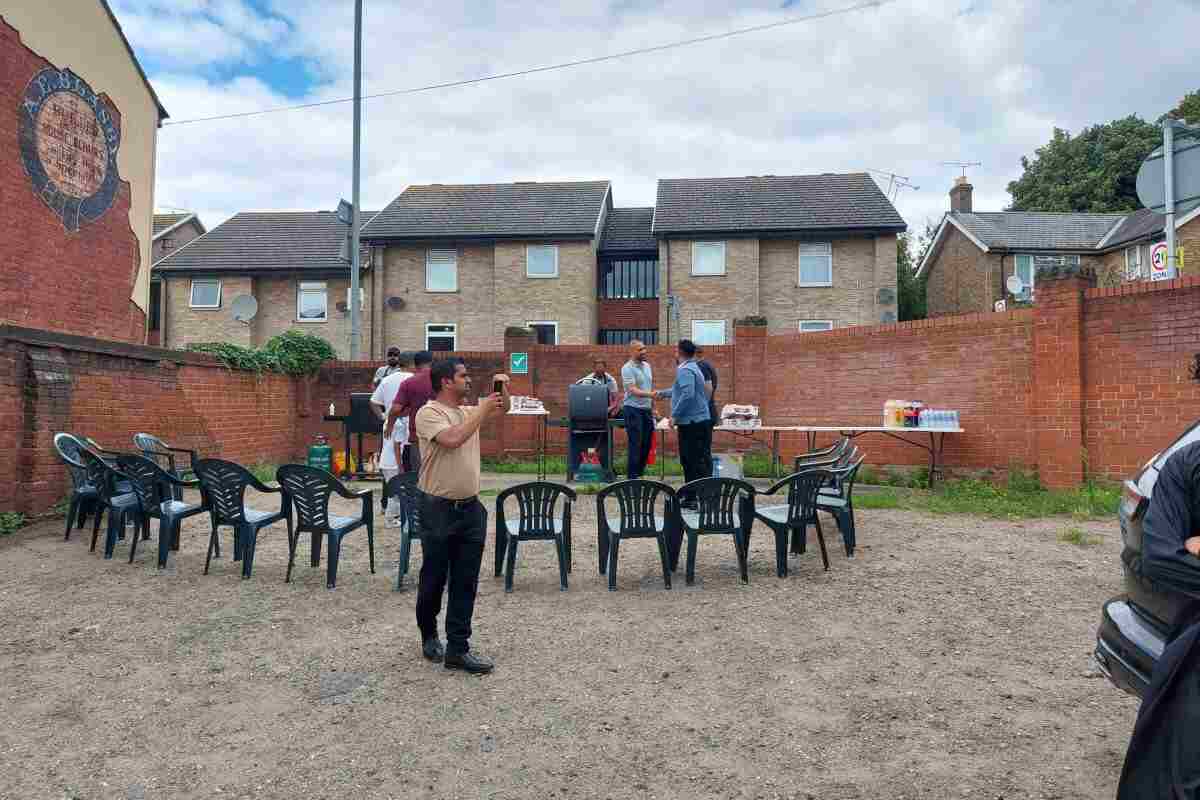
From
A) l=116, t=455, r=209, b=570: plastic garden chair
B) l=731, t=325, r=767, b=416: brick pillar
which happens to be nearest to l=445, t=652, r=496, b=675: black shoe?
l=116, t=455, r=209, b=570: plastic garden chair

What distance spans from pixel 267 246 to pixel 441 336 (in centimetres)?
795

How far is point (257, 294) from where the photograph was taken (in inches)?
1042

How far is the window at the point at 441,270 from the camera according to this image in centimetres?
2539

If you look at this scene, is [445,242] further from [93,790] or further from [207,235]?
Answer: [93,790]

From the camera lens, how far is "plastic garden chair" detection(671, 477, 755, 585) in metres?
5.69

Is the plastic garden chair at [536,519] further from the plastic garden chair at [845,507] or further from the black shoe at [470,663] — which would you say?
the plastic garden chair at [845,507]

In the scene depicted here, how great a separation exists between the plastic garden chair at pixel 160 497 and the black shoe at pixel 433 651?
9.87 feet

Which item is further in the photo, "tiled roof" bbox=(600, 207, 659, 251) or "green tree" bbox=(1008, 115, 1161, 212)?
"green tree" bbox=(1008, 115, 1161, 212)

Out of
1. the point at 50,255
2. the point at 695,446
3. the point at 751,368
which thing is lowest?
the point at 695,446

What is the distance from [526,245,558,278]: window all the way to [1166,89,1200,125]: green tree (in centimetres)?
3164

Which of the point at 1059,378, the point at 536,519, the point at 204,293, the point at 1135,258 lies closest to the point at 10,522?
the point at 536,519

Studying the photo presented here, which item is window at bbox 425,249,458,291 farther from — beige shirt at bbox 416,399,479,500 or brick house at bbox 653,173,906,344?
beige shirt at bbox 416,399,479,500

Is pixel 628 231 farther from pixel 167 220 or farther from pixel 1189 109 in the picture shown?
pixel 1189 109

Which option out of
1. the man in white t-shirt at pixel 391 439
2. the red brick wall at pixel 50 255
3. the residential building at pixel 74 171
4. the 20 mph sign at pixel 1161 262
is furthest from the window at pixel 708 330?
the man in white t-shirt at pixel 391 439
